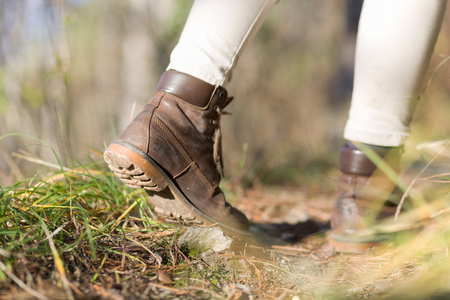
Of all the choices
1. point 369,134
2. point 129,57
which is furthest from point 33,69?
point 369,134

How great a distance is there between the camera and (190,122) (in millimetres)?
1324

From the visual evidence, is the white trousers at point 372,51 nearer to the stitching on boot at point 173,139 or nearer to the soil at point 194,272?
the stitching on boot at point 173,139

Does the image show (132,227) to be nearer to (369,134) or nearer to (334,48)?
(369,134)

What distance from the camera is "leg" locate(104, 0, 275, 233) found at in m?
1.23

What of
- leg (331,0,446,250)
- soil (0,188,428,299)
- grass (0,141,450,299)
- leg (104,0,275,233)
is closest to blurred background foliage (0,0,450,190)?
leg (331,0,446,250)

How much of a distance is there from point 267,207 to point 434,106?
156 cm

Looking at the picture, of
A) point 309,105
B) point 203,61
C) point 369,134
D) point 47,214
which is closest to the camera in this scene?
point 47,214

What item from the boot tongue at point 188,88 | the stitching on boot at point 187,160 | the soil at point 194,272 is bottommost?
the soil at point 194,272

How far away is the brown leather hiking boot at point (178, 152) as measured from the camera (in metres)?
1.22

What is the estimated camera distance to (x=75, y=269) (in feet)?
2.99

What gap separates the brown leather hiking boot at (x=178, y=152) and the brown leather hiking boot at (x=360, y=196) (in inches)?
16.8

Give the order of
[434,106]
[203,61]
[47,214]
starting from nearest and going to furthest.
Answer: [47,214], [203,61], [434,106]

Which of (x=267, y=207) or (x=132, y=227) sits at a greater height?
(x=132, y=227)

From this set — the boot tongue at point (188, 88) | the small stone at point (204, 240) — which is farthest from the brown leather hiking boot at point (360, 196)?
the boot tongue at point (188, 88)
